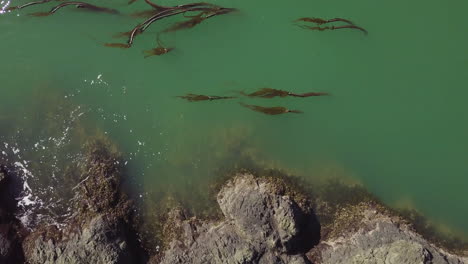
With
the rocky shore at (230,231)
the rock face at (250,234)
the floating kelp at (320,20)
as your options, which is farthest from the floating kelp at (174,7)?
the rock face at (250,234)

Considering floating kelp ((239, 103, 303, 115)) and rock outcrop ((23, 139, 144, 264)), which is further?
floating kelp ((239, 103, 303, 115))

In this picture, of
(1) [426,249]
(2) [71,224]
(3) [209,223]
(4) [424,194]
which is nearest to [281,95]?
(3) [209,223]

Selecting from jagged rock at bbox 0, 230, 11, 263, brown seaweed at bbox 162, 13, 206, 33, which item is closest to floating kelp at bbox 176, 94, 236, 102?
brown seaweed at bbox 162, 13, 206, 33

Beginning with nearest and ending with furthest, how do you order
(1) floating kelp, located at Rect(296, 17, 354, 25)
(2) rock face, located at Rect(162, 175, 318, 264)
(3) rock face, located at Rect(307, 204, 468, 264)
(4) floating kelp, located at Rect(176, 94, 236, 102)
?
1. (3) rock face, located at Rect(307, 204, 468, 264)
2. (2) rock face, located at Rect(162, 175, 318, 264)
3. (1) floating kelp, located at Rect(296, 17, 354, 25)
4. (4) floating kelp, located at Rect(176, 94, 236, 102)

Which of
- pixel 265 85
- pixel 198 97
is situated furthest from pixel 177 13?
pixel 265 85

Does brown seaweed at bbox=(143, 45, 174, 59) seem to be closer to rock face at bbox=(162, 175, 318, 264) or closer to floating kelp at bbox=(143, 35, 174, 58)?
floating kelp at bbox=(143, 35, 174, 58)

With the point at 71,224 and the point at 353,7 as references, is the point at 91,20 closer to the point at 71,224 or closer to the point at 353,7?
the point at 71,224
